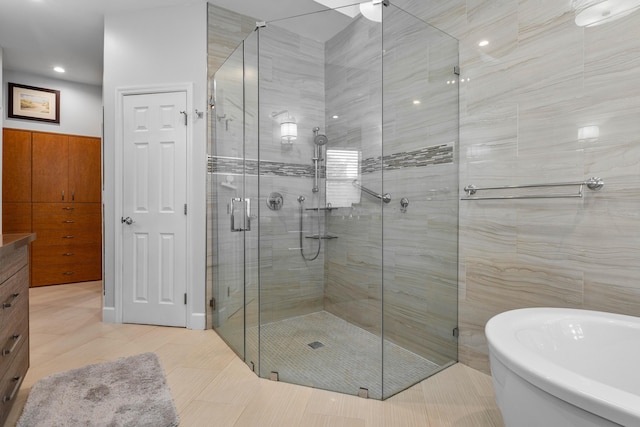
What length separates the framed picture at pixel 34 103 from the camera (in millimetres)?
4316

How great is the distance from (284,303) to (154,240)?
135 cm

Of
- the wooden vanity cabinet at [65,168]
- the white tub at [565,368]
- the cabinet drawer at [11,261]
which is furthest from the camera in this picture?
the wooden vanity cabinet at [65,168]

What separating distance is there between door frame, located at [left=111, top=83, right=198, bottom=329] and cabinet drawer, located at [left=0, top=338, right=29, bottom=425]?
3.85 feet

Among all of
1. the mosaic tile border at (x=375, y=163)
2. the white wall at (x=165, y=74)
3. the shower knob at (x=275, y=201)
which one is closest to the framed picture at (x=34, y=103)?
the white wall at (x=165, y=74)

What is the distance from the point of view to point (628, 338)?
123 centimetres

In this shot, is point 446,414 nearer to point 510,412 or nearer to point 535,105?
point 510,412

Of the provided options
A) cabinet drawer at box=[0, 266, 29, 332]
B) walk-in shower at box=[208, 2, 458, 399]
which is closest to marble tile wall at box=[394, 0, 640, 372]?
walk-in shower at box=[208, 2, 458, 399]

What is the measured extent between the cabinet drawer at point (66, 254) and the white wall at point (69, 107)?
1590 millimetres

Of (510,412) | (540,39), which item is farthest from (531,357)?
(540,39)

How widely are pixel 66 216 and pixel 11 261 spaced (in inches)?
140

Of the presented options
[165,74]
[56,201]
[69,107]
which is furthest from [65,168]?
[165,74]

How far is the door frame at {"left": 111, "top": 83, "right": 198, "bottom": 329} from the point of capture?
290 centimetres

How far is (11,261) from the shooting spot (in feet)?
5.04

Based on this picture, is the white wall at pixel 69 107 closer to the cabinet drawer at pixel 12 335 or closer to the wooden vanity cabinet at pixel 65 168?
the wooden vanity cabinet at pixel 65 168
